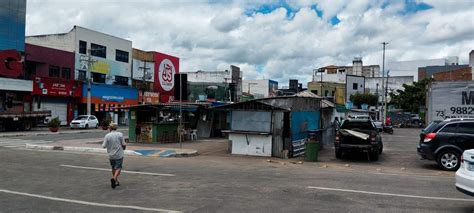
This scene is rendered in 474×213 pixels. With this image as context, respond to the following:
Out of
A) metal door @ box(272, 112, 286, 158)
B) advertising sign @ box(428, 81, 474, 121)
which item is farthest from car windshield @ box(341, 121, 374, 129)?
advertising sign @ box(428, 81, 474, 121)

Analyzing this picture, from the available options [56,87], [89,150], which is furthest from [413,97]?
[89,150]

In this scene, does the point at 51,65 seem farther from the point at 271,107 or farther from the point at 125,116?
the point at 271,107

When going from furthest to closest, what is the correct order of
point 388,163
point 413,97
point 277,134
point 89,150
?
1. point 413,97
2. point 89,150
3. point 277,134
4. point 388,163

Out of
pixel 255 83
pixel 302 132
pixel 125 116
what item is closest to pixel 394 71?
pixel 255 83

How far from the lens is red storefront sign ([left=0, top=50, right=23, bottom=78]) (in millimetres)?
39531

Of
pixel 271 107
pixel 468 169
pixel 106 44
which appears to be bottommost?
pixel 468 169

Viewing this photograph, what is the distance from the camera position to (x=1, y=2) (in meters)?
40.2

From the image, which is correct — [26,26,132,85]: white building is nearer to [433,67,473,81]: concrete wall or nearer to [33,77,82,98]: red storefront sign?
[33,77,82,98]: red storefront sign

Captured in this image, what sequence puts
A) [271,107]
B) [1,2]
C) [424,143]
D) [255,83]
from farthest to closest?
[255,83]
[1,2]
[271,107]
[424,143]

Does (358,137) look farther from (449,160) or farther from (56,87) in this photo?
(56,87)

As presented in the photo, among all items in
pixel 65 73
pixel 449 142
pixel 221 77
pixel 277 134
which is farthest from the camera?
pixel 221 77

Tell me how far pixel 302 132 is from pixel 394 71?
90.8 meters

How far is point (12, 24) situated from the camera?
41.0 meters

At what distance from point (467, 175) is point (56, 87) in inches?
1786
